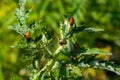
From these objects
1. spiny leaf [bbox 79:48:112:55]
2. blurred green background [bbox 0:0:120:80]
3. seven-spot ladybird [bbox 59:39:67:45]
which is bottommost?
blurred green background [bbox 0:0:120:80]

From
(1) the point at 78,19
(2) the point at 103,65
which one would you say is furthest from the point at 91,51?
(1) the point at 78,19

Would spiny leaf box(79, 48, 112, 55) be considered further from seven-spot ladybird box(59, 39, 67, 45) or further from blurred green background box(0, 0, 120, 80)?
blurred green background box(0, 0, 120, 80)

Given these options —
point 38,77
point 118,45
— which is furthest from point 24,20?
point 118,45

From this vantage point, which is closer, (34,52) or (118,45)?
(34,52)

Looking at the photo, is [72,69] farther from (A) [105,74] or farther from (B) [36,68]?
(A) [105,74]

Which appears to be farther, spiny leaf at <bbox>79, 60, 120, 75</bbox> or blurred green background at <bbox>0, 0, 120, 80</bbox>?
blurred green background at <bbox>0, 0, 120, 80</bbox>

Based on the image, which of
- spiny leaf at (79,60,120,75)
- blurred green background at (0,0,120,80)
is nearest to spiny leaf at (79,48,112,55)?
spiny leaf at (79,60,120,75)

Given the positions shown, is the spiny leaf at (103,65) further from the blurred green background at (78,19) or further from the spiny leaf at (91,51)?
the blurred green background at (78,19)

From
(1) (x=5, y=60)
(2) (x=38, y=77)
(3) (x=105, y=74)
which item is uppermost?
(2) (x=38, y=77)

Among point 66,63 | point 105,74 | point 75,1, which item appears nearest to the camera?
point 66,63

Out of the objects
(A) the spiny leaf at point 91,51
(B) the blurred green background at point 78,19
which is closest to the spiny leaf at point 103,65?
(A) the spiny leaf at point 91,51
